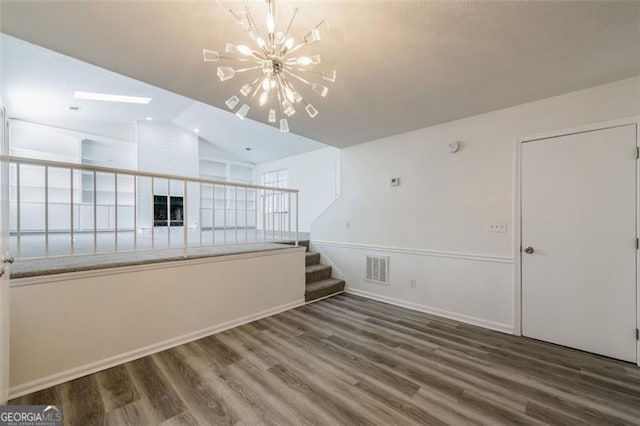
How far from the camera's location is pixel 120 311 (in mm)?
2336

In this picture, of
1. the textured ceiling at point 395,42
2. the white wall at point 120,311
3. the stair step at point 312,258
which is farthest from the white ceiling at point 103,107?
the white wall at point 120,311

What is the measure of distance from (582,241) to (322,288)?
3.16 m

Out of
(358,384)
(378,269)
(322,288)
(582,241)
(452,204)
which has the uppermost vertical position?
(452,204)

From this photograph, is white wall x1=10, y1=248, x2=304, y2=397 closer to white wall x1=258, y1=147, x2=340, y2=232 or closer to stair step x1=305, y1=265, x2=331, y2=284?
stair step x1=305, y1=265, x2=331, y2=284

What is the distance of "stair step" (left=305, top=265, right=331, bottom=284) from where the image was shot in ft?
14.1

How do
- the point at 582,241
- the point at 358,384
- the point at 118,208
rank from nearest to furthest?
the point at 358,384 < the point at 582,241 < the point at 118,208

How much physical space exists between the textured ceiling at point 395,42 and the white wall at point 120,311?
5.93ft

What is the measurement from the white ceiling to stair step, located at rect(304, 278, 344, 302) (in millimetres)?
3482

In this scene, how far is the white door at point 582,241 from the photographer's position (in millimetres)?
2367

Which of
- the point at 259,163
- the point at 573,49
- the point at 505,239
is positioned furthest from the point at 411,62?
the point at 259,163

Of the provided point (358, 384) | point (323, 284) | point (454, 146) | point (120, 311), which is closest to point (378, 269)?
point (323, 284)

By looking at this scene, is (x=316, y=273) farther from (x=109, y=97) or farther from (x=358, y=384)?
(x=109, y=97)

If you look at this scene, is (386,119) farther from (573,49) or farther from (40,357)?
(40,357)

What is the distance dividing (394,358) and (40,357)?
2.89 m
